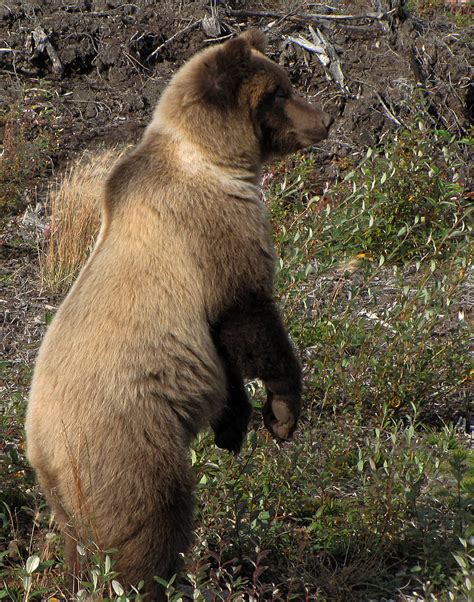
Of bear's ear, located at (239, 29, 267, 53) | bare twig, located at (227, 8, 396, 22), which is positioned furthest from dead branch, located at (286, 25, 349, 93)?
bear's ear, located at (239, 29, 267, 53)

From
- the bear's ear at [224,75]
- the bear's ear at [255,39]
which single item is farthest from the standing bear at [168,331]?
the bear's ear at [255,39]

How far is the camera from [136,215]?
12.2 feet

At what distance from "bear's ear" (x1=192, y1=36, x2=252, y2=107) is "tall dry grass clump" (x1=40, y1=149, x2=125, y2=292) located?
2.28 m

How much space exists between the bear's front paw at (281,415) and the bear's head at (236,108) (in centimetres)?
100

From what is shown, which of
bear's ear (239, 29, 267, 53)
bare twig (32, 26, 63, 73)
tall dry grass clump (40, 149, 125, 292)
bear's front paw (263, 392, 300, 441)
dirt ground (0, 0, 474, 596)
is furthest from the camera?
bare twig (32, 26, 63, 73)

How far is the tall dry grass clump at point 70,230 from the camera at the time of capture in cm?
627

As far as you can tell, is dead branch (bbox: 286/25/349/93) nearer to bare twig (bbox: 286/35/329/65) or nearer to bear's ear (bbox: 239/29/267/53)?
bare twig (bbox: 286/35/329/65)

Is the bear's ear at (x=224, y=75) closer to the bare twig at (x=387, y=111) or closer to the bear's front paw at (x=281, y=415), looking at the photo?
the bear's front paw at (x=281, y=415)

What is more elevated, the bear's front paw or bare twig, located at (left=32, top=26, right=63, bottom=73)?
the bear's front paw

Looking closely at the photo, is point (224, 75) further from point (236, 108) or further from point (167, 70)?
point (167, 70)

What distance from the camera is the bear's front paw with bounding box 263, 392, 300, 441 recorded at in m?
3.92

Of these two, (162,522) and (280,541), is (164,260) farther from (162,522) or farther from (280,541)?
(280,541)

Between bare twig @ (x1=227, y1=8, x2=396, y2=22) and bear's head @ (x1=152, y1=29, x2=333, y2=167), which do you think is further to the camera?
bare twig @ (x1=227, y1=8, x2=396, y2=22)

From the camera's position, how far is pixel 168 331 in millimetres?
3570
